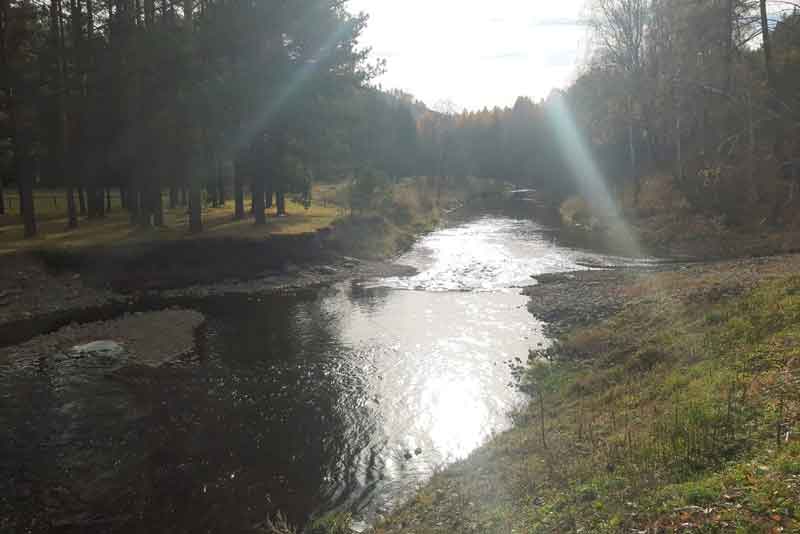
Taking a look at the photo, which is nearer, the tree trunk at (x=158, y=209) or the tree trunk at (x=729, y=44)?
the tree trunk at (x=729, y=44)

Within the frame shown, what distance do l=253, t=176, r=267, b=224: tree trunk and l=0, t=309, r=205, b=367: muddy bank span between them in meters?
14.0

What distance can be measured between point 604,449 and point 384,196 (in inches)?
1648

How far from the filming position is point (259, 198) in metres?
36.3

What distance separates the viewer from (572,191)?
7888cm

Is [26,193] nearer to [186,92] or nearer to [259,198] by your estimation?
[186,92]

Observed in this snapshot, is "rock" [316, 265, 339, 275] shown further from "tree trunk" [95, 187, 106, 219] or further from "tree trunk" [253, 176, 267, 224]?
"tree trunk" [95, 187, 106, 219]

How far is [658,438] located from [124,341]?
18435 mm

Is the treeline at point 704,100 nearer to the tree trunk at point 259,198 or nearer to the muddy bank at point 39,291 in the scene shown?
the tree trunk at point 259,198

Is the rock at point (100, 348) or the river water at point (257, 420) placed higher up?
the rock at point (100, 348)

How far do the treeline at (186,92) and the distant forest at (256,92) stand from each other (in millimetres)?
98

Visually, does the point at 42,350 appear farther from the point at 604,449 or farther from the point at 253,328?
the point at 604,449

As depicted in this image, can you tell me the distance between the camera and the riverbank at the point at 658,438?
6.63 m

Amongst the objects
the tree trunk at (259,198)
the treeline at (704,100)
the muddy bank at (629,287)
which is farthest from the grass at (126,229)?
the treeline at (704,100)

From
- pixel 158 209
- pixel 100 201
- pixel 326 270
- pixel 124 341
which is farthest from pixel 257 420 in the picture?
pixel 100 201
